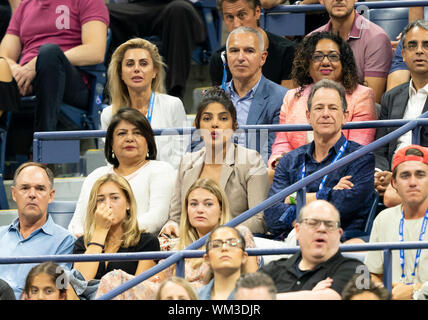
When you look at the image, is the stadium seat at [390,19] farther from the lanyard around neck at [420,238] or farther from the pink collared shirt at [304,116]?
the lanyard around neck at [420,238]

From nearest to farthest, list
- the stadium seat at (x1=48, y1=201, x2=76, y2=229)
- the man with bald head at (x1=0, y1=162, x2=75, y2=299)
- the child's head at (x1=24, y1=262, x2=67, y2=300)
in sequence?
the child's head at (x1=24, y1=262, x2=67, y2=300) < the man with bald head at (x1=0, y1=162, x2=75, y2=299) < the stadium seat at (x1=48, y1=201, x2=76, y2=229)

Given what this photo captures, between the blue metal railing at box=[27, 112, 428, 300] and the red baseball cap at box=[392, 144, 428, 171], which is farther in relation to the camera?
the red baseball cap at box=[392, 144, 428, 171]

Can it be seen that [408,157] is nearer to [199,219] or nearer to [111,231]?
[199,219]

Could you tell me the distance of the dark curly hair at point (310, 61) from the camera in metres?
6.84

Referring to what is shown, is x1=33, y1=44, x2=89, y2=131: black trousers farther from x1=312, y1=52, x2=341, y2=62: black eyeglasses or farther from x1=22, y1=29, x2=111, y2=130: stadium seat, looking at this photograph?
x1=312, y1=52, x2=341, y2=62: black eyeglasses

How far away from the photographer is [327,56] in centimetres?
694

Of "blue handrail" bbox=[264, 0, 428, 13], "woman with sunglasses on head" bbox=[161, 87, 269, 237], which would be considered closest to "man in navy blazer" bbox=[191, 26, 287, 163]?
Answer: "woman with sunglasses on head" bbox=[161, 87, 269, 237]

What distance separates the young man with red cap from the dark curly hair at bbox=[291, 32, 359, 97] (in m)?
1.10

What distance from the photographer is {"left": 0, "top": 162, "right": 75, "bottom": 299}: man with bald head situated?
6.11 meters

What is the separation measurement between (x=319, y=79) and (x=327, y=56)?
15 cm

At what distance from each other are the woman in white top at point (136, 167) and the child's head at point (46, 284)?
104 centimetres

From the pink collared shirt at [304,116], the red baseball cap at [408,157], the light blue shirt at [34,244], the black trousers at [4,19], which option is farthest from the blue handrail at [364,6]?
the light blue shirt at [34,244]

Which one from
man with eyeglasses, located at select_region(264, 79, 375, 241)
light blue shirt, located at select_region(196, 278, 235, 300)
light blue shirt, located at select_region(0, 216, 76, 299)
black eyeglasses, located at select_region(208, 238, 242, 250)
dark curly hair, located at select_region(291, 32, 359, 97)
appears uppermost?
dark curly hair, located at select_region(291, 32, 359, 97)

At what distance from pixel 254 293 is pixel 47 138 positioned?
261cm
